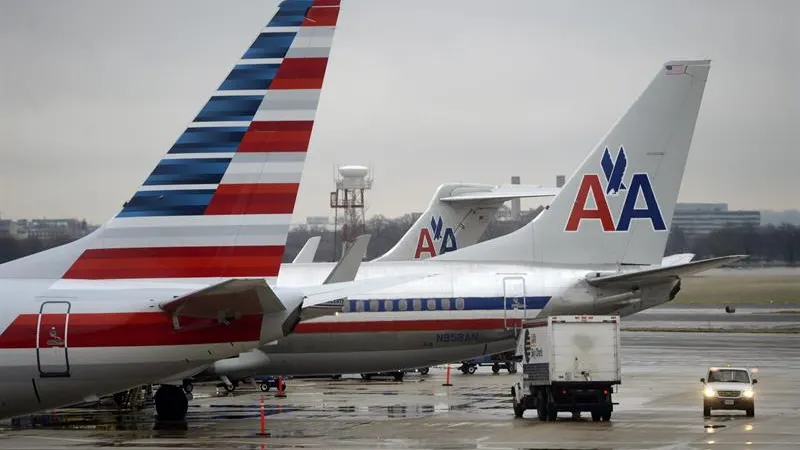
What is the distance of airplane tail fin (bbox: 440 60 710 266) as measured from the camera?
4172 centimetres

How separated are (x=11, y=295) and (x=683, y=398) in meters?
26.4

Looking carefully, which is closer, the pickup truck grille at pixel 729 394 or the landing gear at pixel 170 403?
the pickup truck grille at pixel 729 394

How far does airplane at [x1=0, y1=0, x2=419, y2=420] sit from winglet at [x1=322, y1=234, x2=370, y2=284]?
5081 millimetres

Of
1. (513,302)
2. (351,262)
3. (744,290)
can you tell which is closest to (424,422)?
(513,302)

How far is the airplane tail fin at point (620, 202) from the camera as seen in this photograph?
137ft

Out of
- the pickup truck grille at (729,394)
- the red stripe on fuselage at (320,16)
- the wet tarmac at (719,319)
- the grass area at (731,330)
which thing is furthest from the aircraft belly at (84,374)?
the wet tarmac at (719,319)

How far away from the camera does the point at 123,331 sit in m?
22.8

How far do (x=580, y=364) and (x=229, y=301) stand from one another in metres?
15.2

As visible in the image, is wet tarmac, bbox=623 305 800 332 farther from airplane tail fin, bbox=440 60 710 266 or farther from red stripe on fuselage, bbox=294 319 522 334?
red stripe on fuselage, bbox=294 319 522 334

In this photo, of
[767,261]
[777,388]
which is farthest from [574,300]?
[767,261]

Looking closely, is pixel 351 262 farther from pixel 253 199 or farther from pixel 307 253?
pixel 307 253

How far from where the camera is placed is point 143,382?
23.4 m

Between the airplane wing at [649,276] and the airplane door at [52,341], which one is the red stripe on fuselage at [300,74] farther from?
the airplane wing at [649,276]

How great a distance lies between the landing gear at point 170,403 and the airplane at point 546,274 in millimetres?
1499
